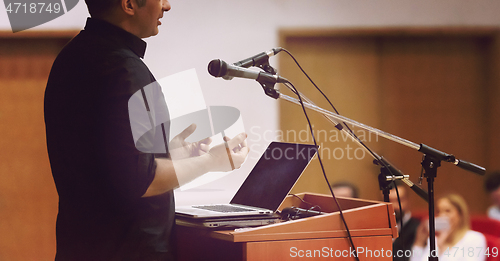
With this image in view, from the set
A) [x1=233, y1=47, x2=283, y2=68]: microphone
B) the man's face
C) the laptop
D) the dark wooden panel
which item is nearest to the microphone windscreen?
[x1=233, y1=47, x2=283, y2=68]: microphone

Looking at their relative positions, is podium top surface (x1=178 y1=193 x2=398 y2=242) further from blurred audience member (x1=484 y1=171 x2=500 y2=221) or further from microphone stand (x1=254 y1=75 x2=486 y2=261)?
blurred audience member (x1=484 y1=171 x2=500 y2=221)

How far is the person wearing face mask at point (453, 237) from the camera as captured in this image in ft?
8.32

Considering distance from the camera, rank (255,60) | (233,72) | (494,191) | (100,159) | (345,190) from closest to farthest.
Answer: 1. (100,159)
2. (233,72)
3. (255,60)
4. (345,190)
5. (494,191)

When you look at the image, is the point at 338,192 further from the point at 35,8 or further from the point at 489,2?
the point at 35,8

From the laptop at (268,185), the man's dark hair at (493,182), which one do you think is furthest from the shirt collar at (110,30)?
the man's dark hair at (493,182)

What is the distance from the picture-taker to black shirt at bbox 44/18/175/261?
0.86 meters

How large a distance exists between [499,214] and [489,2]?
1.59m

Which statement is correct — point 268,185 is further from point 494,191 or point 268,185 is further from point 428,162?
point 494,191

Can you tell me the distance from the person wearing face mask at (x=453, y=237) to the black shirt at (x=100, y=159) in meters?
2.13

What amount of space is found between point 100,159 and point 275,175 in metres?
0.47

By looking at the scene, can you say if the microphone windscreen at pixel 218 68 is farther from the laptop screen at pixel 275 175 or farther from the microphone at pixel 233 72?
the laptop screen at pixel 275 175

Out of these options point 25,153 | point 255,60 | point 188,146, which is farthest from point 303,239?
point 25,153

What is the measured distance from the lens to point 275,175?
1168mm

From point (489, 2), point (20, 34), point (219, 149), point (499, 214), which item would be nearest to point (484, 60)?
point (489, 2)
